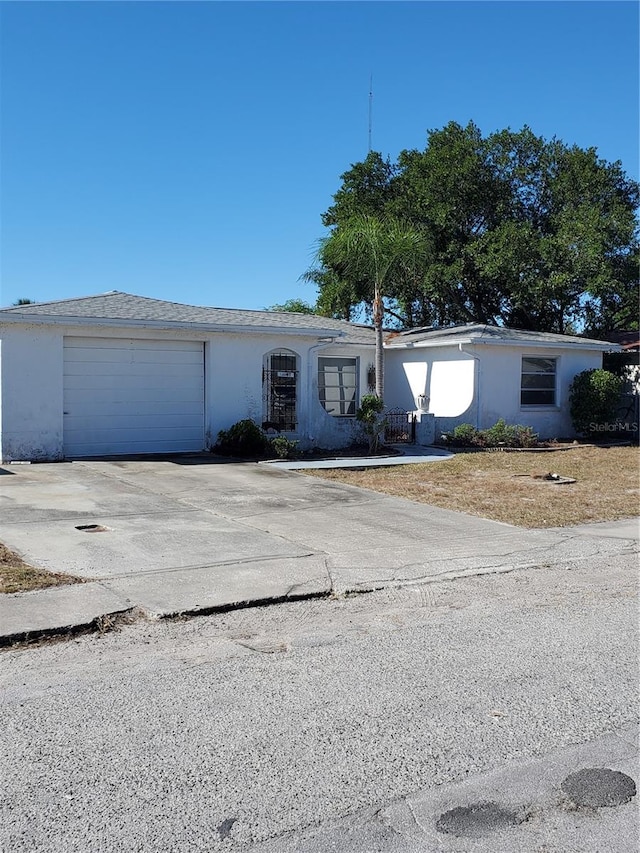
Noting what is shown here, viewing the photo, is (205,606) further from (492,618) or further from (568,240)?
(568,240)

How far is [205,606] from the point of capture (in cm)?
624

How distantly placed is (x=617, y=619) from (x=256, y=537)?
418 centimetres

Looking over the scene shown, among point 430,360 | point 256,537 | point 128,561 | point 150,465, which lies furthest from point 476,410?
point 128,561

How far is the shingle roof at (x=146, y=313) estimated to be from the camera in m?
15.5

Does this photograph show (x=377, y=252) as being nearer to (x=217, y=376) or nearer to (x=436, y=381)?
(x=436, y=381)

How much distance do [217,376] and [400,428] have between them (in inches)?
225

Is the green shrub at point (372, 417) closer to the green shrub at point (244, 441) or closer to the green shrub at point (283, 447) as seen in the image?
the green shrub at point (283, 447)

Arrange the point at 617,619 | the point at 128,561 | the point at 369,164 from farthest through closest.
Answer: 1. the point at 369,164
2. the point at 128,561
3. the point at 617,619

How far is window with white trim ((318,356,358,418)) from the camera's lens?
20688 mm

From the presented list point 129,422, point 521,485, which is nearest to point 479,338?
point 521,485

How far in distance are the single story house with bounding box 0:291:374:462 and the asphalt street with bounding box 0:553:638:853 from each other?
35.5 ft

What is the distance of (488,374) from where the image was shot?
2088 centimetres

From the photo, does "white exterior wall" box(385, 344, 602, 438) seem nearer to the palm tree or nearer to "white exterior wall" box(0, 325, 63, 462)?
the palm tree

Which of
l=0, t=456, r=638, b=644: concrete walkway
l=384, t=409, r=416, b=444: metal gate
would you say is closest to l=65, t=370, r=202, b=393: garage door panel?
l=0, t=456, r=638, b=644: concrete walkway
